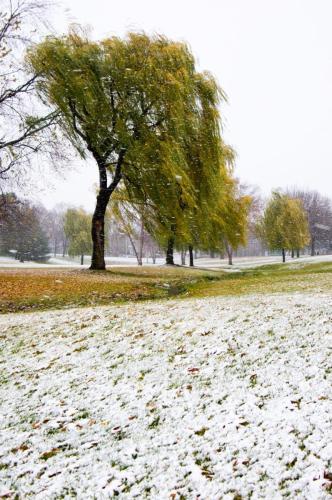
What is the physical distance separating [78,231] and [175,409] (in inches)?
2163

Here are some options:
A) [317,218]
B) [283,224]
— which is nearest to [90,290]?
[283,224]

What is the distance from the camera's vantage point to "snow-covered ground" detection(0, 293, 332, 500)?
3234mm

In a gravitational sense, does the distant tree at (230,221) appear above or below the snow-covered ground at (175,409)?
above

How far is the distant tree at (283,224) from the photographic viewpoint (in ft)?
141

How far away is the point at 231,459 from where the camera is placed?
336cm

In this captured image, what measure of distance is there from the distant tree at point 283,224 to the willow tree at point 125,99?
2813 cm

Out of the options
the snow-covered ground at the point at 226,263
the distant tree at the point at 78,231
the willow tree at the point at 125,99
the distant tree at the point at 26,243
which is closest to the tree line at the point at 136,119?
the willow tree at the point at 125,99

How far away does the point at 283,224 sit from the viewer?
4309 centimetres

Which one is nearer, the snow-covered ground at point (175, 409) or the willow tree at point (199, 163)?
the snow-covered ground at point (175, 409)

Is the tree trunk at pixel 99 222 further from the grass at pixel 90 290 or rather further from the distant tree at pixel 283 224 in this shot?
the distant tree at pixel 283 224

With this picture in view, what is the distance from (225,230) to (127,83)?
15.9m

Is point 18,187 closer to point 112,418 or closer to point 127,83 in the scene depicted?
point 127,83

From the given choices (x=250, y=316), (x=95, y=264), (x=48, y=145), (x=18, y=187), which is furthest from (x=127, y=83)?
(x=250, y=316)

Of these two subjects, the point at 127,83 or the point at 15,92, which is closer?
the point at 15,92
